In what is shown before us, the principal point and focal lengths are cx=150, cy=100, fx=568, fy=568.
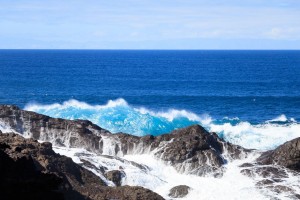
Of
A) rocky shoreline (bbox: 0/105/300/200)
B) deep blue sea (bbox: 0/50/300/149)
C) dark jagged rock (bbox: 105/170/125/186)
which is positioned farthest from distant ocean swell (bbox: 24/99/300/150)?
dark jagged rock (bbox: 105/170/125/186)

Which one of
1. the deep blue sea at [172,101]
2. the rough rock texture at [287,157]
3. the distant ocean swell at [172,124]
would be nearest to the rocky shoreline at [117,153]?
the rough rock texture at [287,157]

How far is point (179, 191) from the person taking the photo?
30.6 meters

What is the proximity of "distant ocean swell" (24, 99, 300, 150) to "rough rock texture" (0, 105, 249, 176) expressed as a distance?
559 inches

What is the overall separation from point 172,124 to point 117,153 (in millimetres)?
22631

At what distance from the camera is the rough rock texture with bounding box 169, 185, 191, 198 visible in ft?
99.9

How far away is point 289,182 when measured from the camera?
31.5 metres

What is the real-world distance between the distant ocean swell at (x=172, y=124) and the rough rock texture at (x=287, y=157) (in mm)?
15209

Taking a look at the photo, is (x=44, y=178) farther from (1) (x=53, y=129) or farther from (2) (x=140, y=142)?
(1) (x=53, y=129)

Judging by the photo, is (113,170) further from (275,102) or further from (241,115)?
(275,102)

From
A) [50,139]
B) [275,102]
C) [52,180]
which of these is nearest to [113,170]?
[50,139]

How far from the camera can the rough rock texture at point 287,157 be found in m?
33.4

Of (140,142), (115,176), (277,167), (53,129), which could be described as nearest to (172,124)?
(53,129)

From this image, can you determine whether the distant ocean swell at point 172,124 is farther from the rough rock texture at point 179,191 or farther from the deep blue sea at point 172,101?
the rough rock texture at point 179,191

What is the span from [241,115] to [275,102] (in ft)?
39.6
